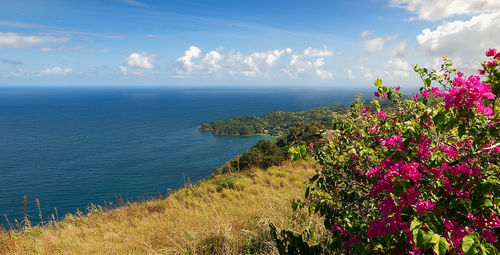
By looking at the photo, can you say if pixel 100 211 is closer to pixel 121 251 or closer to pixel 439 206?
pixel 121 251

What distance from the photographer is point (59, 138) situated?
9269 centimetres

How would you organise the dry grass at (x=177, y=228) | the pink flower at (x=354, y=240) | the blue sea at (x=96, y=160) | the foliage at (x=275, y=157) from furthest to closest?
the blue sea at (x=96, y=160) < the dry grass at (x=177, y=228) < the foliage at (x=275, y=157) < the pink flower at (x=354, y=240)

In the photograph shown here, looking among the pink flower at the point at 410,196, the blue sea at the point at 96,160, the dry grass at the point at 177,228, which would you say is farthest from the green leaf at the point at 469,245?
the blue sea at the point at 96,160

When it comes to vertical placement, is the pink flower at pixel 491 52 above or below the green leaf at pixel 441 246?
above

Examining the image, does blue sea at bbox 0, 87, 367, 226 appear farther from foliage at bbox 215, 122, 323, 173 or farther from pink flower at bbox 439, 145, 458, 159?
pink flower at bbox 439, 145, 458, 159

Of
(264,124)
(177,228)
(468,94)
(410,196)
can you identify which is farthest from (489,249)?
(264,124)

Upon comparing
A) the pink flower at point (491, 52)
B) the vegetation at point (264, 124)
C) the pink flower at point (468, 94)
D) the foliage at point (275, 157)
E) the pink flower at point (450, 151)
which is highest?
the pink flower at point (491, 52)

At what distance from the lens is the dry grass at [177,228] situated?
13.4 ft

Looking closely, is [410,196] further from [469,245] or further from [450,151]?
[450,151]

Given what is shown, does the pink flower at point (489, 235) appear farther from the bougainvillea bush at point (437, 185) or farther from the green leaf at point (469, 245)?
the green leaf at point (469, 245)

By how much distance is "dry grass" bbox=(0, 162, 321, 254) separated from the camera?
407 centimetres

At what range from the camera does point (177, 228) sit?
189 inches

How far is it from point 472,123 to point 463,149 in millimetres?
642

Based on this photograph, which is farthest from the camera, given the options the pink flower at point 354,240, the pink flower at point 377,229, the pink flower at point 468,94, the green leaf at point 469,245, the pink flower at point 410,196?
the pink flower at point 354,240
